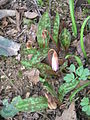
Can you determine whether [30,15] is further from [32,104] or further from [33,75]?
[32,104]

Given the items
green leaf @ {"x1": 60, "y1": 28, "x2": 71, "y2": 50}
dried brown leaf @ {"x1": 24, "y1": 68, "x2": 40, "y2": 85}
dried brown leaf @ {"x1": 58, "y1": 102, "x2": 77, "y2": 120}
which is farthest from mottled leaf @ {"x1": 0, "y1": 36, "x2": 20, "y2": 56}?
dried brown leaf @ {"x1": 58, "y1": 102, "x2": 77, "y2": 120}

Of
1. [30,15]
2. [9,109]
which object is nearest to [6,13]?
[30,15]

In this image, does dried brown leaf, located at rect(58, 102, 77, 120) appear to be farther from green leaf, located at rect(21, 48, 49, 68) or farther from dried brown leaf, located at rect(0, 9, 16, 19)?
dried brown leaf, located at rect(0, 9, 16, 19)

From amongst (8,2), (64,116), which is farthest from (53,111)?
(8,2)

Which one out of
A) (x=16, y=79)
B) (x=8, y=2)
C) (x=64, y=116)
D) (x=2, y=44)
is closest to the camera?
(x=64, y=116)

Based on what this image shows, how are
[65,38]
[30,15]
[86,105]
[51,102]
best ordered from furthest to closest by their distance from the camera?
[30,15]
[65,38]
[51,102]
[86,105]

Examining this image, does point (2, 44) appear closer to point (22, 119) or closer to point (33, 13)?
point (33, 13)

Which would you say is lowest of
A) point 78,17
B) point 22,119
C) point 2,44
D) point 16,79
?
point 22,119
